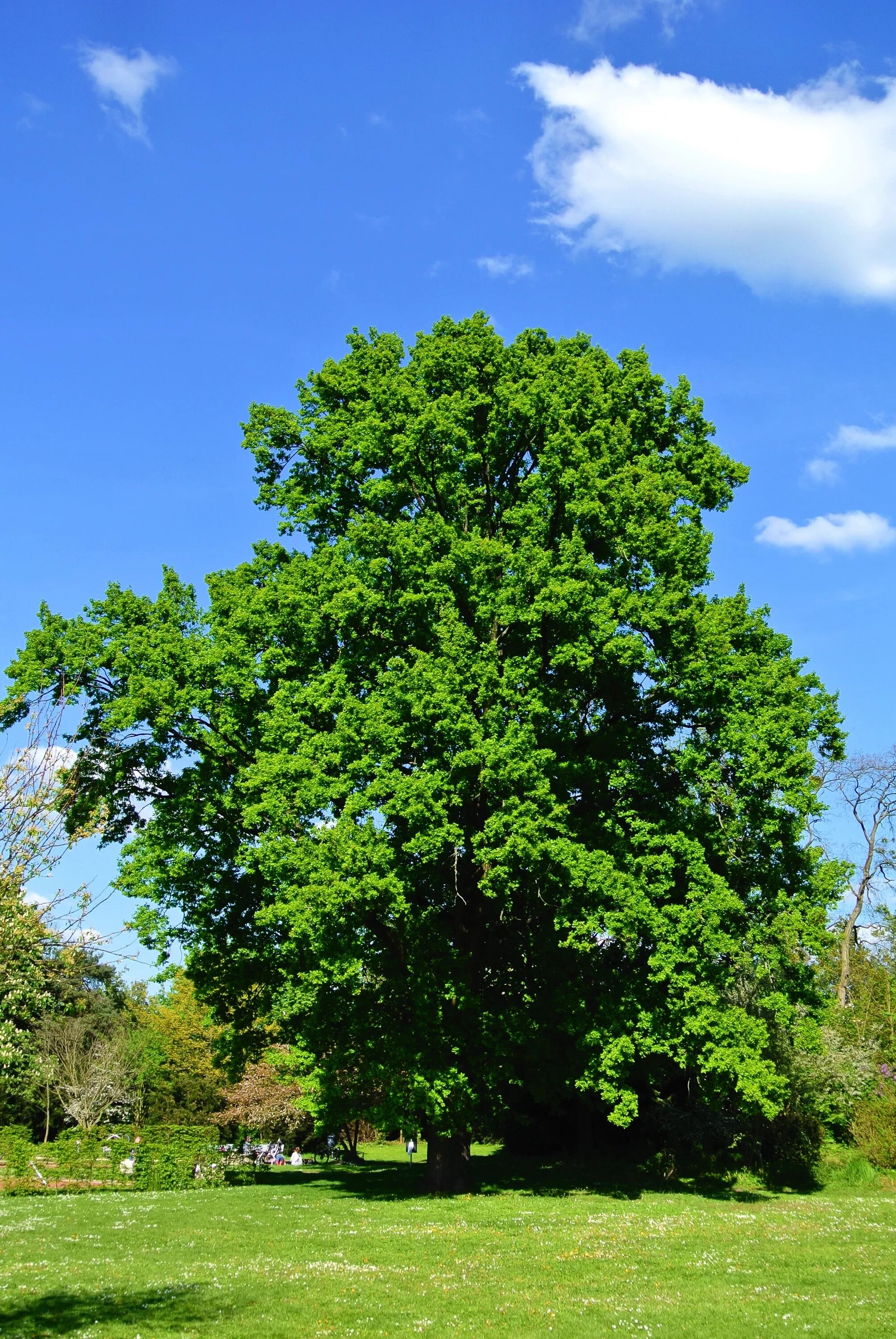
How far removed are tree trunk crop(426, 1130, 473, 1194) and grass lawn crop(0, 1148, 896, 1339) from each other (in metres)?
0.93

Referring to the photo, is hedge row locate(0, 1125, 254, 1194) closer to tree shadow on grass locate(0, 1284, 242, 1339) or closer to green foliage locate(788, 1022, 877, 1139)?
green foliage locate(788, 1022, 877, 1139)

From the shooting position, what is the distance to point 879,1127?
81.6 feet

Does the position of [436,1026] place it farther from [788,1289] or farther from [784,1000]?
[788,1289]

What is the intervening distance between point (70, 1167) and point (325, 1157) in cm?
1838

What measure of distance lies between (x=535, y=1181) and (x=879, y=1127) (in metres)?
9.05

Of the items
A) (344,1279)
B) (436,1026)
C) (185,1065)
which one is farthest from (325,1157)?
(344,1279)

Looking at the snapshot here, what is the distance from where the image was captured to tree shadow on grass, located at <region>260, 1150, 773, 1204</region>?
2236 centimetres

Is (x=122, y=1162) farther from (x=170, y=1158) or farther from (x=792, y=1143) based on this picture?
(x=792, y=1143)

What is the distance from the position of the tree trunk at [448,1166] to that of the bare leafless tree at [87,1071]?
25567 millimetres

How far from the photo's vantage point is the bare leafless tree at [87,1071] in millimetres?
43875

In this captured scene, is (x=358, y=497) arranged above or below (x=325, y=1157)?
above

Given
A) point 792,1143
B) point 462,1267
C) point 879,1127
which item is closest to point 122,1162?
point 792,1143

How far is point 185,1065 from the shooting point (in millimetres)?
43469

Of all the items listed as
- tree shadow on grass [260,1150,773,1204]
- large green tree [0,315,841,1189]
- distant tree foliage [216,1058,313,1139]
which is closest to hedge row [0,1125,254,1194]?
tree shadow on grass [260,1150,773,1204]
